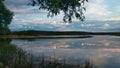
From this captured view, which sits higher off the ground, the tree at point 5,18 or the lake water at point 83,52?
the tree at point 5,18

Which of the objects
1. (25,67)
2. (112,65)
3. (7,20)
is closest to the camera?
(25,67)

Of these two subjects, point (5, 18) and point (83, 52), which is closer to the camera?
point (83, 52)

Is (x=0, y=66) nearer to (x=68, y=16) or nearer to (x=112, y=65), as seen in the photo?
(x=68, y=16)

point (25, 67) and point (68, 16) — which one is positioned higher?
point (68, 16)

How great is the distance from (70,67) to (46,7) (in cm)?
527

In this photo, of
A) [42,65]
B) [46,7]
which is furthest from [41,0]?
[42,65]

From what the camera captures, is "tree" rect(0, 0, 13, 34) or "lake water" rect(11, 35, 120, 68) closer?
"lake water" rect(11, 35, 120, 68)

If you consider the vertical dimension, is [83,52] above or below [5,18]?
below

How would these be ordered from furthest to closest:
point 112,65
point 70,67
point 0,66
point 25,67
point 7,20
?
point 7,20 → point 112,65 → point 70,67 → point 25,67 → point 0,66

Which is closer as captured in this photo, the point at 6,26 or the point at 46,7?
the point at 46,7

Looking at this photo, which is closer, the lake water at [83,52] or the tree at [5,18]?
the lake water at [83,52]

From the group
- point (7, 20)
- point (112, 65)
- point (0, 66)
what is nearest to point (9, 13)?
point (7, 20)

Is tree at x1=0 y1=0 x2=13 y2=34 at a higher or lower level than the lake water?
higher

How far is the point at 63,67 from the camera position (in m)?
24.7
